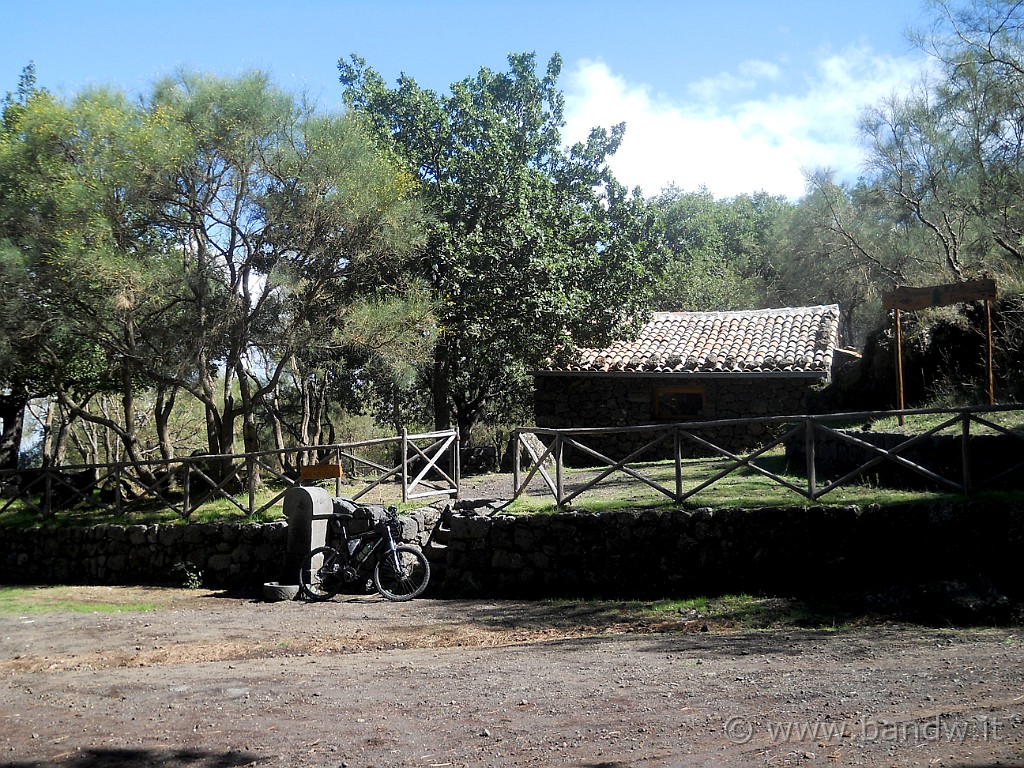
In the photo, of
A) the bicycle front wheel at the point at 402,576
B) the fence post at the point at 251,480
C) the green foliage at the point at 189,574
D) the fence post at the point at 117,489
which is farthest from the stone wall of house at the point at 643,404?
the fence post at the point at 117,489

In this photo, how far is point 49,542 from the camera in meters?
15.4

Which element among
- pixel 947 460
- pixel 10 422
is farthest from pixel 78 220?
pixel 947 460

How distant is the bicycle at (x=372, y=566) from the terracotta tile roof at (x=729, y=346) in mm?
9886

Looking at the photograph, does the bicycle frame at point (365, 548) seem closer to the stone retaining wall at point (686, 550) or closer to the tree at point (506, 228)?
the stone retaining wall at point (686, 550)

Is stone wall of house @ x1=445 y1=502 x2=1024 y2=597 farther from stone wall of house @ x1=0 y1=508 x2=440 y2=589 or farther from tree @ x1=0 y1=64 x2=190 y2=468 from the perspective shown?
tree @ x1=0 y1=64 x2=190 y2=468

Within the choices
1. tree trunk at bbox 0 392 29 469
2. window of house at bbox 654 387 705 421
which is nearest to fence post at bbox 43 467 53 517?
tree trunk at bbox 0 392 29 469

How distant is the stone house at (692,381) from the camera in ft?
64.1

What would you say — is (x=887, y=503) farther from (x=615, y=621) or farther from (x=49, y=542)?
(x=49, y=542)

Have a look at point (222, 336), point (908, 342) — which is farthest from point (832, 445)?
point (222, 336)

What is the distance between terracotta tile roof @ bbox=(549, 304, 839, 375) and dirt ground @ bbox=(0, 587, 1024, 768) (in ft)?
38.3

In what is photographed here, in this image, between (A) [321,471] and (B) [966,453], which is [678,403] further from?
(B) [966,453]

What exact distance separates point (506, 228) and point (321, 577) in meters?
10.2

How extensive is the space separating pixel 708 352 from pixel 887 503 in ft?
38.2

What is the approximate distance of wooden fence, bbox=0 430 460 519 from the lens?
1390cm
